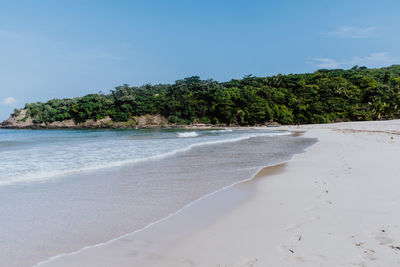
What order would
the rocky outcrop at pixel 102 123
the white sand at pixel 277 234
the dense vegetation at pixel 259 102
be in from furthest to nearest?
the rocky outcrop at pixel 102 123 < the dense vegetation at pixel 259 102 < the white sand at pixel 277 234

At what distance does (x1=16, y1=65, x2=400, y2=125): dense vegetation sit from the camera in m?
56.7

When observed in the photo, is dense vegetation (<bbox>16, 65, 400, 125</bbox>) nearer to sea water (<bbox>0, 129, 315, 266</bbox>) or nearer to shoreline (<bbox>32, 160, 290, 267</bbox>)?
sea water (<bbox>0, 129, 315, 266</bbox>)

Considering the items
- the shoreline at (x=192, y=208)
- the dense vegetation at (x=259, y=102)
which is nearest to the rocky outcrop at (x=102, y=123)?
the dense vegetation at (x=259, y=102)

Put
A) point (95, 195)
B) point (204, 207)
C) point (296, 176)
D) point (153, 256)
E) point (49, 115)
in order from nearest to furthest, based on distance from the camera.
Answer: point (153, 256), point (204, 207), point (95, 195), point (296, 176), point (49, 115)

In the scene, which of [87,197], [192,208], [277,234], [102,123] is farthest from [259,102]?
[277,234]

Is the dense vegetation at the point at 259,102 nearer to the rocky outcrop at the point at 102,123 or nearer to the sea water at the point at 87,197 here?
the rocky outcrop at the point at 102,123

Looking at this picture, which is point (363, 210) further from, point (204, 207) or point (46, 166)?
point (46, 166)

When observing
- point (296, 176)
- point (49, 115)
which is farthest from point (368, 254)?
point (49, 115)

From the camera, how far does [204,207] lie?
4.71 m

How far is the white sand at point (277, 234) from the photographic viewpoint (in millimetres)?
2727

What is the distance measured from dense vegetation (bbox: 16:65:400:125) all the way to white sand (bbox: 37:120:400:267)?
179ft

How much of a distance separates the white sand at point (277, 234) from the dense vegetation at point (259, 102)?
179 ft

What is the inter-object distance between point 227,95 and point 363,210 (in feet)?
199

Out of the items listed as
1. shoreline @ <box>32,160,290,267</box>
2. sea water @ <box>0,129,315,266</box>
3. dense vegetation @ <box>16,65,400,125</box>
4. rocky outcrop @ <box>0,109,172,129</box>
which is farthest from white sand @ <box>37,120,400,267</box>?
rocky outcrop @ <box>0,109,172,129</box>
